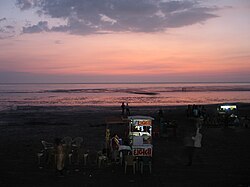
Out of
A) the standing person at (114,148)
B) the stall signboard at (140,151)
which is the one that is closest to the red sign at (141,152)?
the stall signboard at (140,151)

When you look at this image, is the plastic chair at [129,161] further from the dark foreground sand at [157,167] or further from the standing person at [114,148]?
the standing person at [114,148]

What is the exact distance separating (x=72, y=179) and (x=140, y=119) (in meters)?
6.27

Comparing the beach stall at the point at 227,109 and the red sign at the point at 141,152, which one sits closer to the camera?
the red sign at the point at 141,152

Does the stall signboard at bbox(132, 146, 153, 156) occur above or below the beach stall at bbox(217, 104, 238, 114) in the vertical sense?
below

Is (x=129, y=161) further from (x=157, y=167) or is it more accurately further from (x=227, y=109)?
(x=227, y=109)

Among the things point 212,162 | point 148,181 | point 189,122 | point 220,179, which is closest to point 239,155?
point 212,162

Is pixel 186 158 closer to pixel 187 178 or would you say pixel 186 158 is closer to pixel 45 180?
pixel 187 178

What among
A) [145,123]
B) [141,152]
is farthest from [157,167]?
[145,123]

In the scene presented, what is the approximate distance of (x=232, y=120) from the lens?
84.5 ft

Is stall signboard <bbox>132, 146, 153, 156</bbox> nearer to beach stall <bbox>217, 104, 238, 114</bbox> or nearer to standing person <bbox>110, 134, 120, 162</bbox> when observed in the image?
standing person <bbox>110, 134, 120, 162</bbox>

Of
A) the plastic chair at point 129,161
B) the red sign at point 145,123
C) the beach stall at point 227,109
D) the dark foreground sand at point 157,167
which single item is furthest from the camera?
the beach stall at point 227,109

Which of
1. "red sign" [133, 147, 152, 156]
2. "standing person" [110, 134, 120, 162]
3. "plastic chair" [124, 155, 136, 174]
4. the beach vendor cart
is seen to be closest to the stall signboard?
Result: "red sign" [133, 147, 152, 156]

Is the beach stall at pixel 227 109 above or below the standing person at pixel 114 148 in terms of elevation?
above

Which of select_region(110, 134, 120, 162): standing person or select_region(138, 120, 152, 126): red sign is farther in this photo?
select_region(138, 120, 152, 126): red sign
